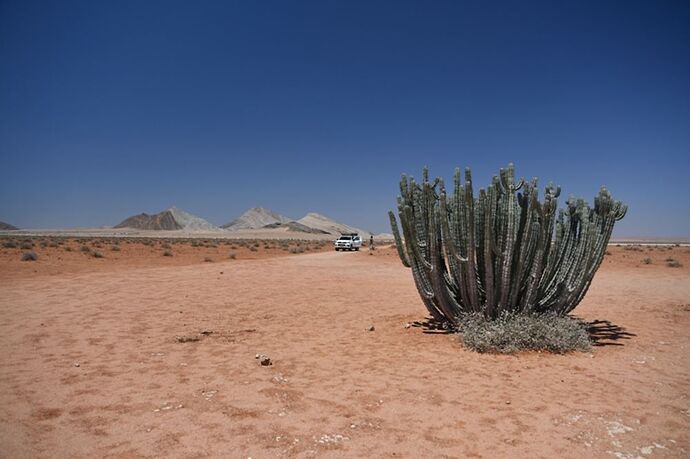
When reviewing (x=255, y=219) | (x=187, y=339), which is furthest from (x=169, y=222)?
(x=187, y=339)

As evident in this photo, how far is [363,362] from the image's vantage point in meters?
6.96

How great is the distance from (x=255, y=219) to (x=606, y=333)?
167 m

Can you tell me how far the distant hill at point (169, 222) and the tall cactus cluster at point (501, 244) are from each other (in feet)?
453

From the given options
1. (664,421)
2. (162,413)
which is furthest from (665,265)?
(162,413)

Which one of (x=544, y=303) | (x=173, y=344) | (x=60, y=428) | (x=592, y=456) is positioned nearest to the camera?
(x=592, y=456)

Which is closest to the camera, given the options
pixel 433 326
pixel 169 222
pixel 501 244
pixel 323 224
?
pixel 501 244

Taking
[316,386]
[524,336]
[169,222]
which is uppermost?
[169,222]

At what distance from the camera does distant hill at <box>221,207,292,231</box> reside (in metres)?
164

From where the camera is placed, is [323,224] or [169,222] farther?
[323,224]

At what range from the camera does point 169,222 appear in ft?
455

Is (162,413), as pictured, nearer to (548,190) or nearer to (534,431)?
(534,431)

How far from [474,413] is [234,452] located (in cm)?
270

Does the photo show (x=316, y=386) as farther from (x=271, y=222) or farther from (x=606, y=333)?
(x=271, y=222)

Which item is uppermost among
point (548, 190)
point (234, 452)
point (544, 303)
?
point (548, 190)
